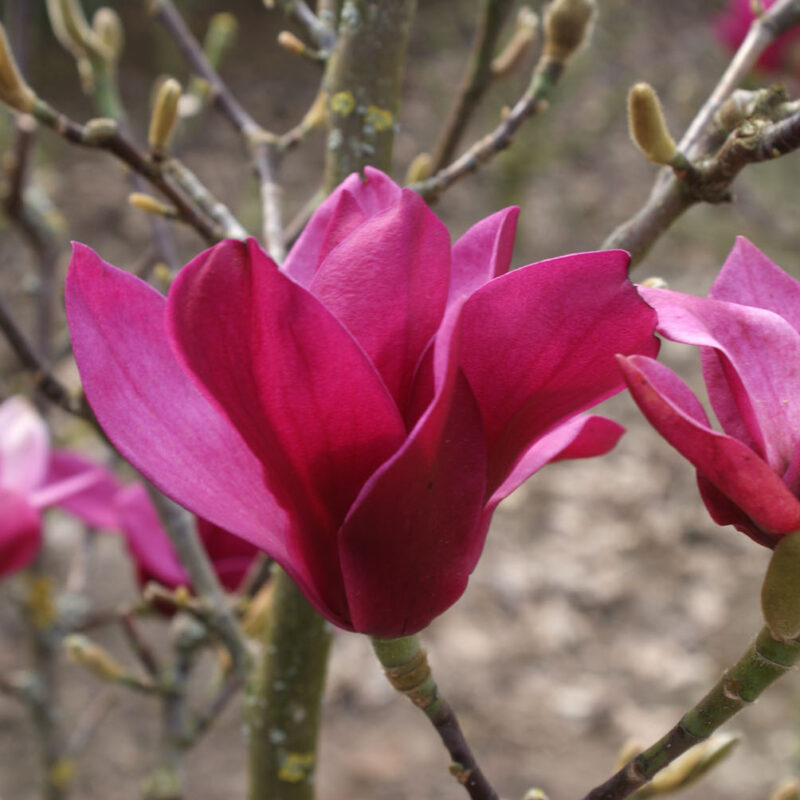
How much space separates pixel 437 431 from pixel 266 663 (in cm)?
32

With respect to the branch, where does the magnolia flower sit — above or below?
below

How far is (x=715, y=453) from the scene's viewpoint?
267 mm

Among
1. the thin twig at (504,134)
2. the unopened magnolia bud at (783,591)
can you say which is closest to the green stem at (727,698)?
the unopened magnolia bud at (783,591)

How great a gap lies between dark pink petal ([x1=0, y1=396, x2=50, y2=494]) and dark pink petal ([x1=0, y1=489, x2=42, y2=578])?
4 centimetres

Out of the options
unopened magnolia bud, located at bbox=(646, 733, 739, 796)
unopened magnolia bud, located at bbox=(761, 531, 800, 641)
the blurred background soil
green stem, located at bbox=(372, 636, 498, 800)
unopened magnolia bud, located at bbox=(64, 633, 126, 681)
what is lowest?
the blurred background soil

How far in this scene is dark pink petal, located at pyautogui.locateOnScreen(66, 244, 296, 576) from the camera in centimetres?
31

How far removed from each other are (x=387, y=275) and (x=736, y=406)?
0.40ft

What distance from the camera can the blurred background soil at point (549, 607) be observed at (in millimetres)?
2316

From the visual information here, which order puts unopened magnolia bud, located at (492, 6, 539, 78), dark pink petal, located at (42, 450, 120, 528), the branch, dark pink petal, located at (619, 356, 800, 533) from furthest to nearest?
dark pink petal, located at (42, 450, 120, 528)
unopened magnolia bud, located at (492, 6, 539, 78)
the branch
dark pink petal, located at (619, 356, 800, 533)

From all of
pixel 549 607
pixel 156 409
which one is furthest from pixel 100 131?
pixel 549 607

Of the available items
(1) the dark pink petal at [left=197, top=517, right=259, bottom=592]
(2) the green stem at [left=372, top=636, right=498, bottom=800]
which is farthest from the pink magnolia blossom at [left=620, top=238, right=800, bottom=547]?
(1) the dark pink petal at [left=197, top=517, right=259, bottom=592]

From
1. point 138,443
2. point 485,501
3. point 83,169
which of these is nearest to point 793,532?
point 485,501

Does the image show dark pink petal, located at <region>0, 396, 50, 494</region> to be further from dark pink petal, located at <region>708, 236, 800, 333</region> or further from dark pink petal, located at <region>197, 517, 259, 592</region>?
dark pink petal, located at <region>708, 236, 800, 333</region>

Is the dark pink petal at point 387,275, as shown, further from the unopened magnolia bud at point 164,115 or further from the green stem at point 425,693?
the unopened magnolia bud at point 164,115
